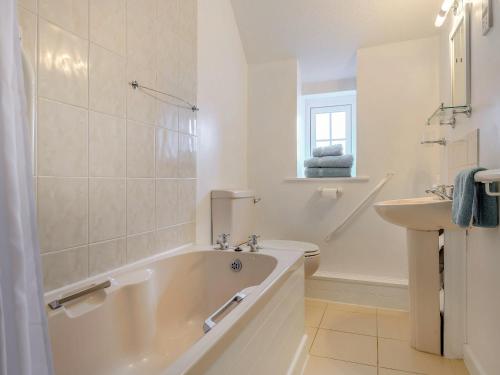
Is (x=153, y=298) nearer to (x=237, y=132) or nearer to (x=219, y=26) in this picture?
(x=237, y=132)

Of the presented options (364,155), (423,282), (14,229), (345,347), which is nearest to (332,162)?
(364,155)

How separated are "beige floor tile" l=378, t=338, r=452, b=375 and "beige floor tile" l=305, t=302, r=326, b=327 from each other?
0.44 meters

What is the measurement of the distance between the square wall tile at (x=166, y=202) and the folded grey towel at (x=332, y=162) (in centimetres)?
133

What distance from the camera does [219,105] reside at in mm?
2262

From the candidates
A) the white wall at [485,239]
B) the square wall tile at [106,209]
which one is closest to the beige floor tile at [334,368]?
the white wall at [485,239]

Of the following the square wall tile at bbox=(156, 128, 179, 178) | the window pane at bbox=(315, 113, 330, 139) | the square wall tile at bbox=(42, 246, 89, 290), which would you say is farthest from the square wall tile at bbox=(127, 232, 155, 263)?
the window pane at bbox=(315, 113, 330, 139)

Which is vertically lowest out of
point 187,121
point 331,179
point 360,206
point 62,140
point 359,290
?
point 359,290

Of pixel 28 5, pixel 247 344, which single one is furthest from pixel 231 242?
pixel 28 5

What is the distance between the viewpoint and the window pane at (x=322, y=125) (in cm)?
298

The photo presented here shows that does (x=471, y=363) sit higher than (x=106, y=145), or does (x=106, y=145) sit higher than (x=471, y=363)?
(x=106, y=145)

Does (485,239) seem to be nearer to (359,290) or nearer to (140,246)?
(359,290)

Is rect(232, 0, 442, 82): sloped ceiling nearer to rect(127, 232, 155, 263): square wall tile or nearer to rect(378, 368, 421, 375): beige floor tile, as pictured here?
rect(127, 232, 155, 263): square wall tile

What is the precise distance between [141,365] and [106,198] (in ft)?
2.37

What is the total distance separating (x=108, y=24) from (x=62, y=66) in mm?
335
